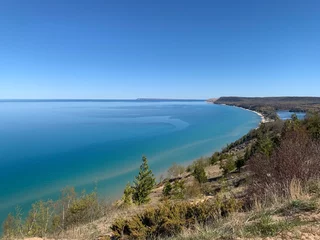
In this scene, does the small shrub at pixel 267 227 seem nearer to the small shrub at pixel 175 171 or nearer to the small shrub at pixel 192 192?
the small shrub at pixel 192 192

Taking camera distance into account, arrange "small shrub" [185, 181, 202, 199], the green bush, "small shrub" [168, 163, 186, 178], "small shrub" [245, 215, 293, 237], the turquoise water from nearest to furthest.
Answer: "small shrub" [245, 215, 293, 237] → the green bush → "small shrub" [185, 181, 202, 199] → the turquoise water → "small shrub" [168, 163, 186, 178]

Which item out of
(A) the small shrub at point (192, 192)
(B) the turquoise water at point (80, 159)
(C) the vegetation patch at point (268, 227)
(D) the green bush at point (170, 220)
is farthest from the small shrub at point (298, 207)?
(B) the turquoise water at point (80, 159)

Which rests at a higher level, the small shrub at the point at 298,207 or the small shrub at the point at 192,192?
the small shrub at the point at 298,207

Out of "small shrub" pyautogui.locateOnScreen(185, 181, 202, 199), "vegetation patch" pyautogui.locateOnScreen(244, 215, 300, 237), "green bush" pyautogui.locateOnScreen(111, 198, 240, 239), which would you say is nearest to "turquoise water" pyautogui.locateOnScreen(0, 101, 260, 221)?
"small shrub" pyautogui.locateOnScreen(185, 181, 202, 199)

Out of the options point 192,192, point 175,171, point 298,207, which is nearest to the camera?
point 298,207

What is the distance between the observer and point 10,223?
22172mm

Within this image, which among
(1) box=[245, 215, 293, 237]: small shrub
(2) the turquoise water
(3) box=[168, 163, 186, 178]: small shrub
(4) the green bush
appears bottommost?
(3) box=[168, 163, 186, 178]: small shrub

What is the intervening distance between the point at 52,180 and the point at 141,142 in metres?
31.2

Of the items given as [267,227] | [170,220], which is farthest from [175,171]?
[267,227]

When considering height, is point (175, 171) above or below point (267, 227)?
below

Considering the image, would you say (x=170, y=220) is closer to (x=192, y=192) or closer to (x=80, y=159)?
(x=192, y=192)

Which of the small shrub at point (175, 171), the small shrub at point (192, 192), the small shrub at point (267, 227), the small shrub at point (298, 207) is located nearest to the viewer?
the small shrub at point (267, 227)

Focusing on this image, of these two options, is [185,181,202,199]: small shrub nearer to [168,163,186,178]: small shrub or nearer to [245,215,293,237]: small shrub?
[245,215,293,237]: small shrub

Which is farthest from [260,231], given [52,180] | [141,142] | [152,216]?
[141,142]
